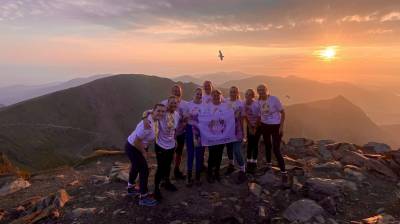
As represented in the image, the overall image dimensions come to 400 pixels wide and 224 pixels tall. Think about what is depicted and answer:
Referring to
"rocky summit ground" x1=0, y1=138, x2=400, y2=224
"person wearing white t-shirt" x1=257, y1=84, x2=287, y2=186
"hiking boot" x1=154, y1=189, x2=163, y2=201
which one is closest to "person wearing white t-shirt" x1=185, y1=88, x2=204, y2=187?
"rocky summit ground" x1=0, y1=138, x2=400, y2=224

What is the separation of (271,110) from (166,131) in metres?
2.85

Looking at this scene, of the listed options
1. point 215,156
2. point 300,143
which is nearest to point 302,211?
point 215,156

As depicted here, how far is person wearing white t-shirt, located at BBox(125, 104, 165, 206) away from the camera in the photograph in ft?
26.1

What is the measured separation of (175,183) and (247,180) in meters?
1.95

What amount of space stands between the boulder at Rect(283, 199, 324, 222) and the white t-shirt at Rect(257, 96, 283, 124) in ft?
6.89

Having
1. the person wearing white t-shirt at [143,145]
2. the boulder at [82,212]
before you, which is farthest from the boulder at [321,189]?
the boulder at [82,212]

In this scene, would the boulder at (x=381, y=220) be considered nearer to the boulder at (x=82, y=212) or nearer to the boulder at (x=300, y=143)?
the boulder at (x=82, y=212)

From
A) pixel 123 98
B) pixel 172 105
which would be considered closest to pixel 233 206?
pixel 172 105

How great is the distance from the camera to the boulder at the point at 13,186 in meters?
12.4

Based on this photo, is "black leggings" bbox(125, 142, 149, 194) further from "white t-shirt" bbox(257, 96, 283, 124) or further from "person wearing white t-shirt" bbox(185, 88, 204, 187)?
"white t-shirt" bbox(257, 96, 283, 124)

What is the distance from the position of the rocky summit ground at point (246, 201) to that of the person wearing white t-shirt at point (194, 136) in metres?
0.53

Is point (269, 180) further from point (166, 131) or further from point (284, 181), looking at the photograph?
point (166, 131)

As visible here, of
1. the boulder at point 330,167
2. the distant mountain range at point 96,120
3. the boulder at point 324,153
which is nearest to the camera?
the boulder at point 330,167

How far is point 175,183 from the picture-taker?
9.84 metres
